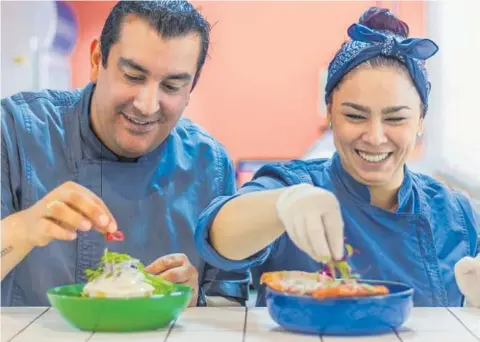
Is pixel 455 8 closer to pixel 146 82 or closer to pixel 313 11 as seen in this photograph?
pixel 313 11

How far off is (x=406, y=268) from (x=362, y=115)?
0.32m

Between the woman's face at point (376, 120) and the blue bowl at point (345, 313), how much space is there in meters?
0.38

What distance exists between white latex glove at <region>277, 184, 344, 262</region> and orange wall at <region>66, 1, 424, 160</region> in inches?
25.3

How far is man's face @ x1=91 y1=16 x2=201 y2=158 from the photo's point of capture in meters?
1.47

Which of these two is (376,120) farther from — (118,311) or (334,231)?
(118,311)

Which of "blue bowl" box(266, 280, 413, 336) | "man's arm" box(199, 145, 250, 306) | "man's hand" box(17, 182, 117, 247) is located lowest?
"man's arm" box(199, 145, 250, 306)

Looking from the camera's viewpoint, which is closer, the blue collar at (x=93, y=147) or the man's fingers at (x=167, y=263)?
the man's fingers at (x=167, y=263)

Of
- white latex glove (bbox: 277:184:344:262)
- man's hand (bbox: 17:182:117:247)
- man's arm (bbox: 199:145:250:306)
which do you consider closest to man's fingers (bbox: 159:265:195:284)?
man's arm (bbox: 199:145:250:306)

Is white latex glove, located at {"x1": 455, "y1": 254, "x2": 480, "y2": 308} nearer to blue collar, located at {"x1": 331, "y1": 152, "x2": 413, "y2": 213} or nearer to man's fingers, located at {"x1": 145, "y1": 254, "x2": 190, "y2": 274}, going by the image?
blue collar, located at {"x1": 331, "y1": 152, "x2": 413, "y2": 213}

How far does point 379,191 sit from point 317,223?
451 mm

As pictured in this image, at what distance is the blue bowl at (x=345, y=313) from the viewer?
1079 millimetres

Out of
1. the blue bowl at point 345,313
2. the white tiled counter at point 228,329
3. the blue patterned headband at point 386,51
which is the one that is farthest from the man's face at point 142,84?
the blue bowl at point 345,313

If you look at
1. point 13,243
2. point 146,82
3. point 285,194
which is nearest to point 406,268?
point 285,194

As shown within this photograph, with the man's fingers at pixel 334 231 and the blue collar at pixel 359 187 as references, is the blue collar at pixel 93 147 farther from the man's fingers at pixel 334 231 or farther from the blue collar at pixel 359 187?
the man's fingers at pixel 334 231
